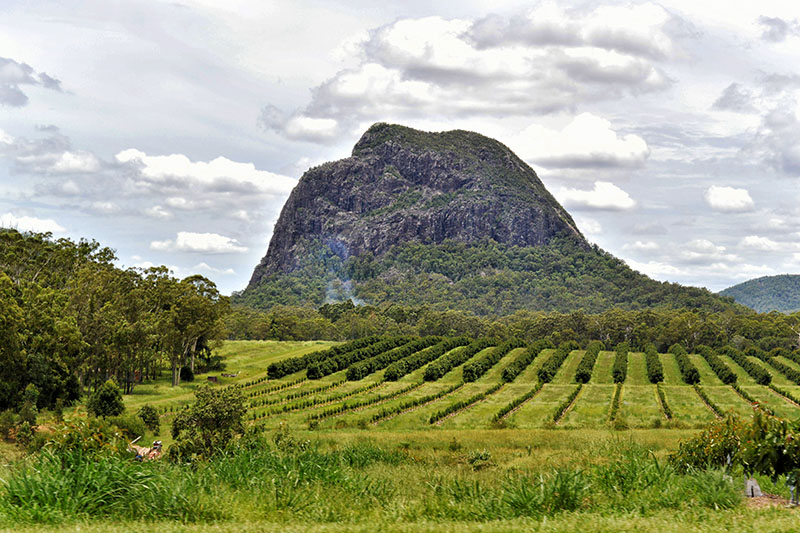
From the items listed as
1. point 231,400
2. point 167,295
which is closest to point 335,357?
point 167,295

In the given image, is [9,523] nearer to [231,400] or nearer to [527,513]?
[527,513]

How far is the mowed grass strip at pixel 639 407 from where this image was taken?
4438 cm

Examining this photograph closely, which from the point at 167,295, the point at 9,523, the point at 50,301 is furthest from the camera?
the point at 167,295

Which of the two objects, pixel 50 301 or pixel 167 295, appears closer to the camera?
pixel 50 301

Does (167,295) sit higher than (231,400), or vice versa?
(167,295)

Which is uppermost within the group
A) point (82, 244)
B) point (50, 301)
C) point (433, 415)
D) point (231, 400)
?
point (82, 244)

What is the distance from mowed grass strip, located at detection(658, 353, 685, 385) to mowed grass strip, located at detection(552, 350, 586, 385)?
32.4ft

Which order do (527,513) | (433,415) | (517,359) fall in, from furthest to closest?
(517,359) → (433,415) → (527,513)

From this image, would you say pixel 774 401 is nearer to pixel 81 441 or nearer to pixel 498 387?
pixel 498 387

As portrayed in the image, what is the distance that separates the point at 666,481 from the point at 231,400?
18401 mm

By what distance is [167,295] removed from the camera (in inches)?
2398

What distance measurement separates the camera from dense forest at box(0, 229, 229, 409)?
44.4 meters

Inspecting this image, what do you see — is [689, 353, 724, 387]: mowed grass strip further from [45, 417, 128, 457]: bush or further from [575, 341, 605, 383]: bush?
[45, 417, 128, 457]: bush

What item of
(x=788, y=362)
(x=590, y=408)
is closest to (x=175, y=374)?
(x=590, y=408)
